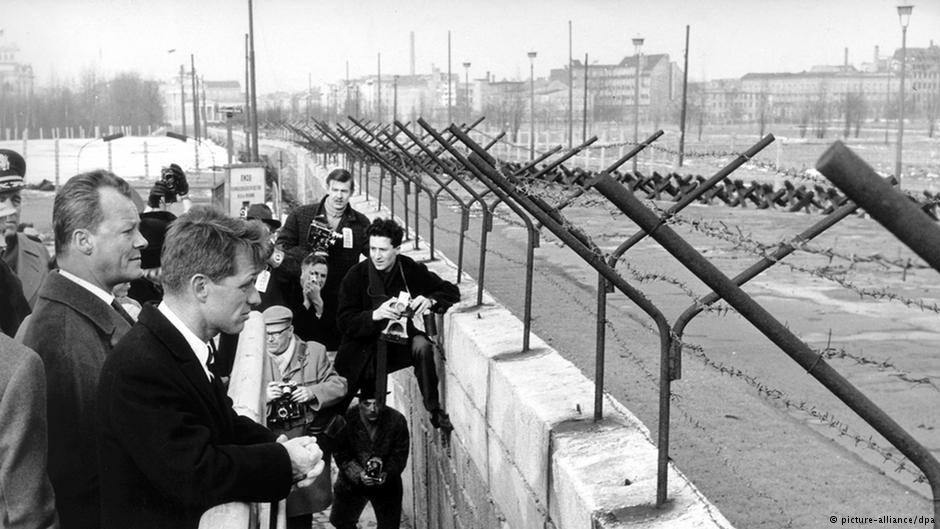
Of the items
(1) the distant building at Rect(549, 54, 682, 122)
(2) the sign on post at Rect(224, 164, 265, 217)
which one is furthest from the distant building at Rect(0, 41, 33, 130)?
(2) the sign on post at Rect(224, 164, 265, 217)

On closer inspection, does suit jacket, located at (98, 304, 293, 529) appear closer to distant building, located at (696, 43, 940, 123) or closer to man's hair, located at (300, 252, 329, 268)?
man's hair, located at (300, 252, 329, 268)

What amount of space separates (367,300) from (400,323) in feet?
0.81

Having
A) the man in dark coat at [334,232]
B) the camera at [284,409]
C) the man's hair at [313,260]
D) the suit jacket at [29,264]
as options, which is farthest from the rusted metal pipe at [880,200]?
the man in dark coat at [334,232]

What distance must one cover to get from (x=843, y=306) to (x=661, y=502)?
10.2 metres

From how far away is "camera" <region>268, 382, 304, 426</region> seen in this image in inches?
178

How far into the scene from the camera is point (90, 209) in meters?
3.40

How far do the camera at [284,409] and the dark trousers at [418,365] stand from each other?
133 cm

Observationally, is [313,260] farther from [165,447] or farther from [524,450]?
[165,447]

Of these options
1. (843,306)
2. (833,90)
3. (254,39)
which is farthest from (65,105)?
(843,306)

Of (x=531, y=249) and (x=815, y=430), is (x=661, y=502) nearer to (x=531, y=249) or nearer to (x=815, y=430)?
(x=531, y=249)

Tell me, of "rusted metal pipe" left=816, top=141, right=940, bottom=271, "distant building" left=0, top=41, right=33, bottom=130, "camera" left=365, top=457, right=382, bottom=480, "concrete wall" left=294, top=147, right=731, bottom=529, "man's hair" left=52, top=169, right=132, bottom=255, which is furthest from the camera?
"distant building" left=0, top=41, right=33, bottom=130

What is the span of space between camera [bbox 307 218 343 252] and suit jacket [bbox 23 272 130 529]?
428 cm

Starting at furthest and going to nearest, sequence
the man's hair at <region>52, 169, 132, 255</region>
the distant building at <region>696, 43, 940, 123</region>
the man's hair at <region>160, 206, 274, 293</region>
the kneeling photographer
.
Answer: the distant building at <region>696, 43, 940, 123</region> → the kneeling photographer → the man's hair at <region>52, 169, 132, 255</region> → the man's hair at <region>160, 206, 274, 293</region>

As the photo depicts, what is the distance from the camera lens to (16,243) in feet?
19.0
